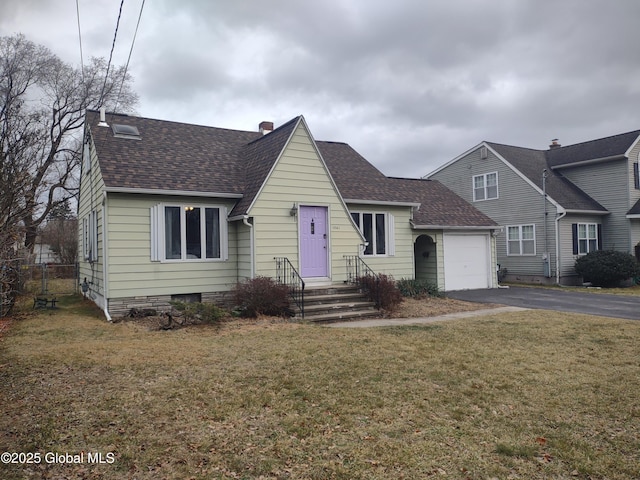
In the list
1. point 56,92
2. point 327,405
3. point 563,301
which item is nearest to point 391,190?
point 563,301

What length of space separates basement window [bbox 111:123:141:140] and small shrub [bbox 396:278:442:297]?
32.8ft

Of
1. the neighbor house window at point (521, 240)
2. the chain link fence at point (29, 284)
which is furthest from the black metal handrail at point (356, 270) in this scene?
the neighbor house window at point (521, 240)

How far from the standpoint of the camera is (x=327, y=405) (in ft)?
16.9

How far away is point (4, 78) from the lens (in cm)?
2562

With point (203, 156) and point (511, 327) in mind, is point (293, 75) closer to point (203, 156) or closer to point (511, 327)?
point (203, 156)

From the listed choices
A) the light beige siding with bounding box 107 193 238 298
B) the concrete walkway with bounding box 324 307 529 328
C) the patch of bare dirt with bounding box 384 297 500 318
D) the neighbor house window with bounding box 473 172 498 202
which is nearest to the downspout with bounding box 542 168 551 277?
the neighbor house window with bounding box 473 172 498 202

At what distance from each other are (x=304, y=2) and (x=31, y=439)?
9.83 meters

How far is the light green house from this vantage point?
11852 mm

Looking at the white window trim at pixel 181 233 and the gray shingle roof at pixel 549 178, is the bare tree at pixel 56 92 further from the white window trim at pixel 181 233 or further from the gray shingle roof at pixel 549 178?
the gray shingle roof at pixel 549 178

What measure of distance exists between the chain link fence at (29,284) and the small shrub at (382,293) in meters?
8.77

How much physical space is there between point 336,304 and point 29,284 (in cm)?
1621

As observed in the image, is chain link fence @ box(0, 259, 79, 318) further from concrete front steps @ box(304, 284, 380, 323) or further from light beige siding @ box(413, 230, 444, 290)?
light beige siding @ box(413, 230, 444, 290)

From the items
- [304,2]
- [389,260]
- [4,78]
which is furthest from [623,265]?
[4,78]

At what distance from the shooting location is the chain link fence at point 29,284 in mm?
11859
